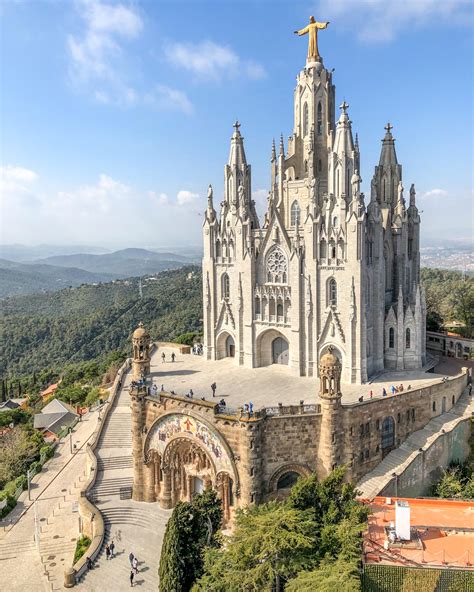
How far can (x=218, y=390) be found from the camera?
3206 centimetres

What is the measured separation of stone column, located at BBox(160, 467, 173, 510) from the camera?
29469mm

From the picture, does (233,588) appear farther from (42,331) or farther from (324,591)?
(42,331)

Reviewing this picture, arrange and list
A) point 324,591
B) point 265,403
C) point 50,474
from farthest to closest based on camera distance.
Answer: point 50,474, point 265,403, point 324,591

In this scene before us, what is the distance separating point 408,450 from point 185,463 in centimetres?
1285

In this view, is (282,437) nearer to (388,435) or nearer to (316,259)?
(388,435)

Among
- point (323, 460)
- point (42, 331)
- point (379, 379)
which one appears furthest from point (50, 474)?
point (42, 331)

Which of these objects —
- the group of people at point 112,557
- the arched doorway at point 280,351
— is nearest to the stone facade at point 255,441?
the group of people at point 112,557

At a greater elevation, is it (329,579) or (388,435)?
(388,435)

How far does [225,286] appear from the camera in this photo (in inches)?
1551

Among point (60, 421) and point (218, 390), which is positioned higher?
point (218, 390)

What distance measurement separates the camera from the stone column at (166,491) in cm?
2947

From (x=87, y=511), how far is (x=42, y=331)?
87763mm

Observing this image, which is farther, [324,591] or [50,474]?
[50,474]

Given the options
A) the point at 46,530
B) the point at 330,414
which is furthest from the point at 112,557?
the point at 330,414
